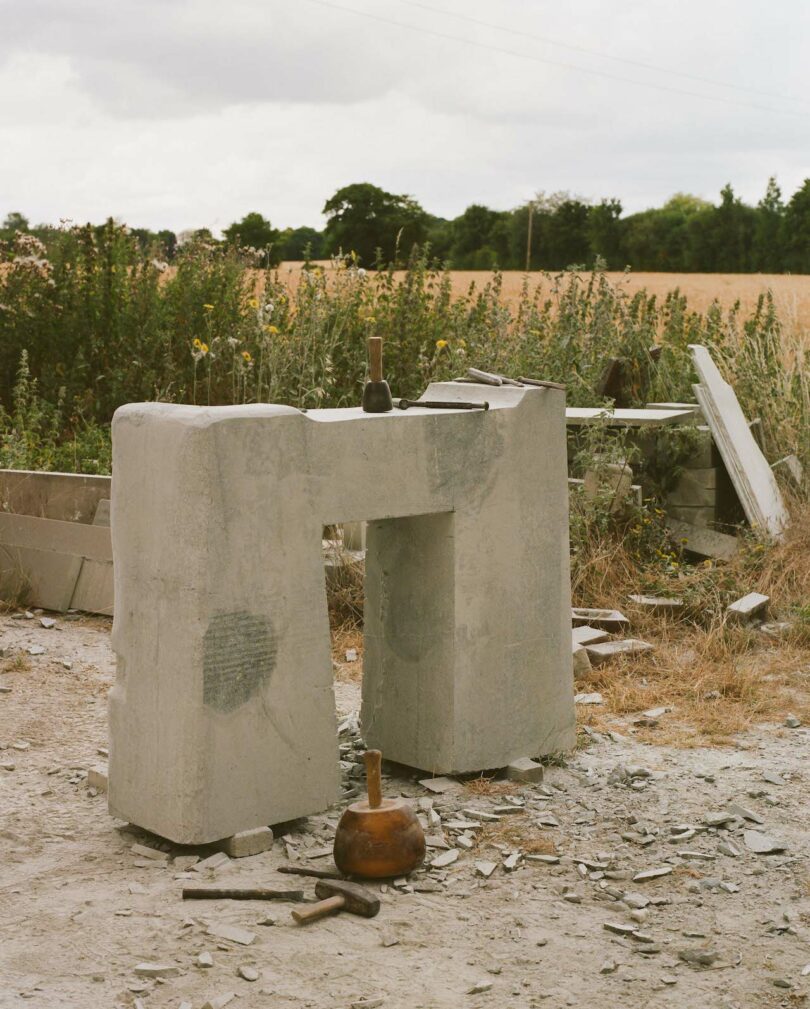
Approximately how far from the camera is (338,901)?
3.60 m

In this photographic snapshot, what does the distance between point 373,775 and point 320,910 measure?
46 centimetres

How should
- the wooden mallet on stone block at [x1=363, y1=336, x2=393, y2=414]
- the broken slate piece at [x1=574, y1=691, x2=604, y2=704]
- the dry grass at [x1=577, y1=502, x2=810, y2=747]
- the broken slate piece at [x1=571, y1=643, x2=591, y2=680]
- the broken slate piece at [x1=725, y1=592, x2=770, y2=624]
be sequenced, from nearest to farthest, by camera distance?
the wooden mallet on stone block at [x1=363, y1=336, x2=393, y2=414], the dry grass at [x1=577, y1=502, x2=810, y2=747], the broken slate piece at [x1=574, y1=691, x2=604, y2=704], the broken slate piece at [x1=571, y1=643, x2=591, y2=680], the broken slate piece at [x1=725, y1=592, x2=770, y2=624]

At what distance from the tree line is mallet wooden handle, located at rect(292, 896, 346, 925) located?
102 feet

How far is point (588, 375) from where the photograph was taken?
883cm

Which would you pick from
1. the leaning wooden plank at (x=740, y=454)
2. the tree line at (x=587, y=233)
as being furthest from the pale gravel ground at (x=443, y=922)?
the tree line at (x=587, y=233)

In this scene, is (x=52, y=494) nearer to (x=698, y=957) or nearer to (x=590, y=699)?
(x=590, y=699)

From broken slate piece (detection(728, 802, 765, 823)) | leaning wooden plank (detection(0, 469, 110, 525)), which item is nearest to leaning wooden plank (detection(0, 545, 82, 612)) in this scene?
leaning wooden plank (detection(0, 469, 110, 525))

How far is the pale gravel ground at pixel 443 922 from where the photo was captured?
3195 millimetres

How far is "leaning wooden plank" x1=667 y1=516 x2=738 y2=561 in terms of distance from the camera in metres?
7.62

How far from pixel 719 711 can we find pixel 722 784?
3.07 ft

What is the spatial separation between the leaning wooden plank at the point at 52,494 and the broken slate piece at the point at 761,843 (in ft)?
14.3

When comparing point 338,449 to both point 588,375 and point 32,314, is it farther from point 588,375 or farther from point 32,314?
point 32,314

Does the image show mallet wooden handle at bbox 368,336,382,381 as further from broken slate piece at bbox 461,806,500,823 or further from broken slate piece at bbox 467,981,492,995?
broken slate piece at bbox 467,981,492,995

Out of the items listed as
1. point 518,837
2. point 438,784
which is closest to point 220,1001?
point 518,837
